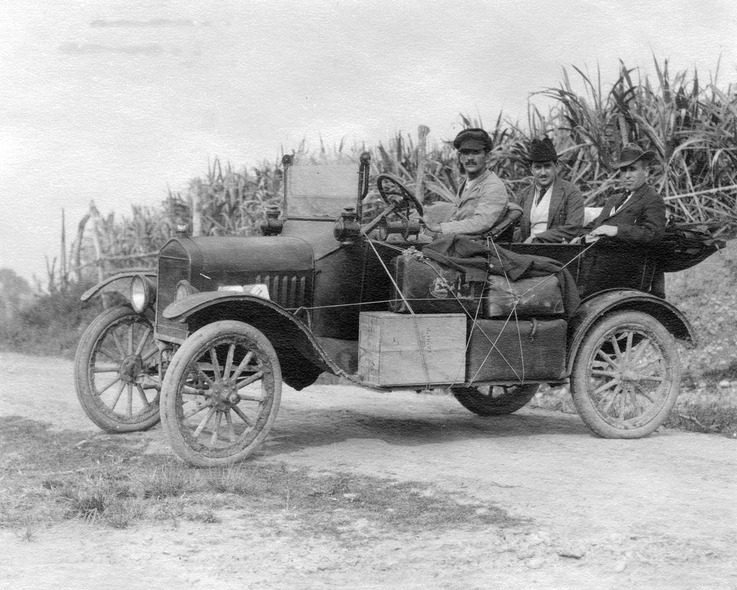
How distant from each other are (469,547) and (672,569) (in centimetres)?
81

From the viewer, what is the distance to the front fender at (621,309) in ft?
20.7

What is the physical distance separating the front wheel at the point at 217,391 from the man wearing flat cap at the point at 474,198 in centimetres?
156

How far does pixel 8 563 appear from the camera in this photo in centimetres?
353

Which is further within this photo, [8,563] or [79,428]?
[79,428]

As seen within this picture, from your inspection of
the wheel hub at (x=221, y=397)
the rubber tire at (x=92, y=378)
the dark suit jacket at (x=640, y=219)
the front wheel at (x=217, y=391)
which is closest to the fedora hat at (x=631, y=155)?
the dark suit jacket at (x=640, y=219)

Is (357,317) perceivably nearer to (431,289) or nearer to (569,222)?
(431,289)

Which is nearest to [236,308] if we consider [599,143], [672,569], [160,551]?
[160,551]

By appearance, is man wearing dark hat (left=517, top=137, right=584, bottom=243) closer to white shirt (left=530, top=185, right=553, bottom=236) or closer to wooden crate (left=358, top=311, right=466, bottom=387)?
white shirt (left=530, top=185, right=553, bottom=236)

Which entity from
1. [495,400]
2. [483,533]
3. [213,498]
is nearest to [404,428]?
[495,400]

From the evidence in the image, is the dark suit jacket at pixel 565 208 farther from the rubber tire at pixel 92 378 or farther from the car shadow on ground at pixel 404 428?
the rubber tire at pixel 92 378

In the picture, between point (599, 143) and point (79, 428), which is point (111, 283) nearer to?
point (79, 428)

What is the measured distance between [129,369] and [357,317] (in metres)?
1.65

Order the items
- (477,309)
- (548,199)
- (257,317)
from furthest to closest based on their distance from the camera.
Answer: (548,199) → (477,309) → (257,317)

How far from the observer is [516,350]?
20.1ft
